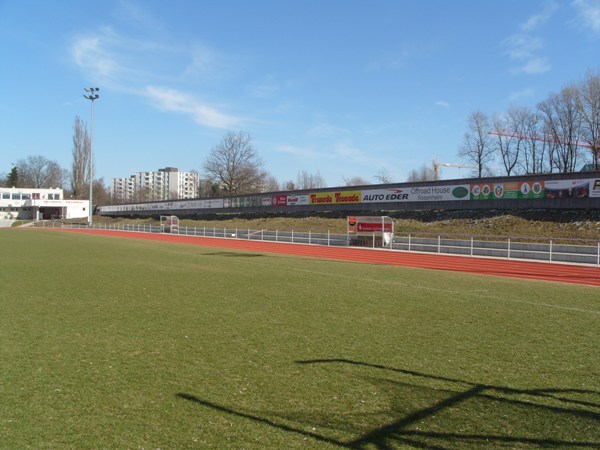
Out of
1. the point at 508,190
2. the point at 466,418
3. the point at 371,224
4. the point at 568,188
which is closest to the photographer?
the point at 466,418

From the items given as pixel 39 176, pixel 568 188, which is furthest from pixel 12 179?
pixel 568 188

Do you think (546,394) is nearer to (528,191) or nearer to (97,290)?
(97,290)

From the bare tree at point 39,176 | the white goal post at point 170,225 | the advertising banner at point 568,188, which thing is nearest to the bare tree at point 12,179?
the bare tree at point 39,176

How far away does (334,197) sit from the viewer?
48.8 m

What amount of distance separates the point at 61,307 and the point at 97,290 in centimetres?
233

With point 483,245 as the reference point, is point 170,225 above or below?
above

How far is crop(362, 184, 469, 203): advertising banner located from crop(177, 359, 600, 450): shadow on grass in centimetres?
3416

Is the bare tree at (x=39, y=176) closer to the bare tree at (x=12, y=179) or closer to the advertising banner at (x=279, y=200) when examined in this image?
the bare tree at (x=12, y=179)

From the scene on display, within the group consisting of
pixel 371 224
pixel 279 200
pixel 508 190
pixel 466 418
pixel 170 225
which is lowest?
pixel 466 418

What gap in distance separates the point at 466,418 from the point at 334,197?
45.1 m

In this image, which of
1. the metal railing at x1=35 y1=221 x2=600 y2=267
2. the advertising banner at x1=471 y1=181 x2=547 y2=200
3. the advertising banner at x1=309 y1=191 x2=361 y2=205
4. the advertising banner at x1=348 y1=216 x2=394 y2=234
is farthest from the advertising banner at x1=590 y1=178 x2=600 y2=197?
the advertising banner at x1=309 y1=191 x2=361 y2=205

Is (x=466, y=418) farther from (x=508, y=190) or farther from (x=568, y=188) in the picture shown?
(x=508, y=190)

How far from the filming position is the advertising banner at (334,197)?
154 feet

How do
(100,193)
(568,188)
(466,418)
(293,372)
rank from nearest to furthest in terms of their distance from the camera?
(466,418)
(293,372)
(568,188)
(100,193)
